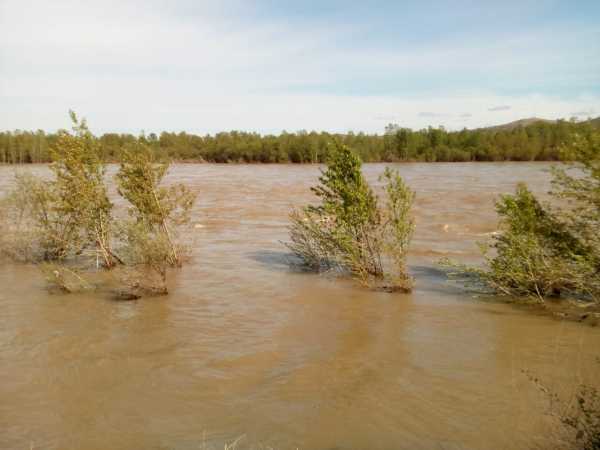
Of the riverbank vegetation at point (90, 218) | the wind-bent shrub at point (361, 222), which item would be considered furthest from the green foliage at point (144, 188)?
the wind-bent shrub at point (361, 222)

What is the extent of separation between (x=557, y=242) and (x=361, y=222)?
15.0 ft

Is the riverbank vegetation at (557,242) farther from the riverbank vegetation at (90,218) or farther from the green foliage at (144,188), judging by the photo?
the green foliage at (144,188)

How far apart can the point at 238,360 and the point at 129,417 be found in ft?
7.86

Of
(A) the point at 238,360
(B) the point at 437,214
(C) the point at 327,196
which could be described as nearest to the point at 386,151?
(B) the point at 437,214

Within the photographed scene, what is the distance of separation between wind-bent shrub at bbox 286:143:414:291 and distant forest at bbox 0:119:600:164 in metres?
59.3

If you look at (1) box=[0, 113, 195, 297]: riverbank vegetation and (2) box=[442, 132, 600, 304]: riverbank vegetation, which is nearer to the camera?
(2) box=[442, 132, 600, 304]: riverbank vegetation

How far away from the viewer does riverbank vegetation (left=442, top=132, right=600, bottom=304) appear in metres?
10.0

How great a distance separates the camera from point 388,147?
276 feet

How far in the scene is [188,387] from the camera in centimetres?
815

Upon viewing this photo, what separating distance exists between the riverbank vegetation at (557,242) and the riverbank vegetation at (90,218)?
8.35 metres

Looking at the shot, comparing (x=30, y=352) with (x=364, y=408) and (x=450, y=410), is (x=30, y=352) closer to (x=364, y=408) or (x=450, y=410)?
(x=364, y=408)

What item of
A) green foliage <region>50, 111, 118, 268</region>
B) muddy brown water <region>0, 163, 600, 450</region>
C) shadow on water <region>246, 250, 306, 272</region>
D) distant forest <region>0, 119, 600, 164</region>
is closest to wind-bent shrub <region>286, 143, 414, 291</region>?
muddy brown water <region>0, 163, 600, 450</region>

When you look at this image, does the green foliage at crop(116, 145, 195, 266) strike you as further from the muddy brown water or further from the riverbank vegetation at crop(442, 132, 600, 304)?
the riverbank vegetation at crop(442, 132, 600, 304)

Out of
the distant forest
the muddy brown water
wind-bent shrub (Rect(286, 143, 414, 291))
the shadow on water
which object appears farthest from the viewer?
the distant forest
